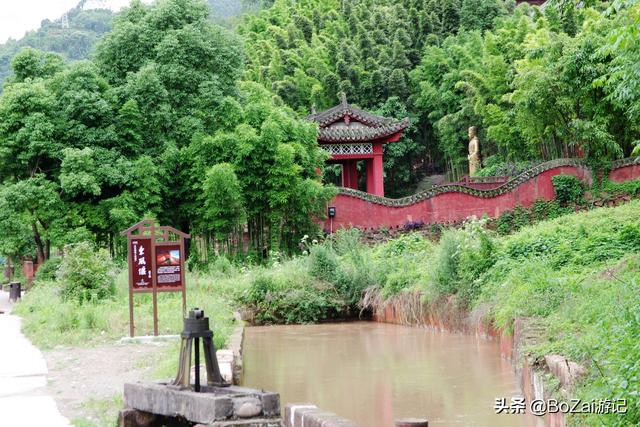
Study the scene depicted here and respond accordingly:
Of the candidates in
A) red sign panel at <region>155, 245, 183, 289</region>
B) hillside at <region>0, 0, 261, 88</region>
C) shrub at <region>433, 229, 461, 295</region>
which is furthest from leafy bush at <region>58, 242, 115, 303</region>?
hillside at <region>0, 0, 261, 88</region>

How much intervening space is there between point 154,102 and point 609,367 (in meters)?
20.5

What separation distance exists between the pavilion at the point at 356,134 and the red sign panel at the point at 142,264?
17.7 meters

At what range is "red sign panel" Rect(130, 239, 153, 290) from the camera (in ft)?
45.4

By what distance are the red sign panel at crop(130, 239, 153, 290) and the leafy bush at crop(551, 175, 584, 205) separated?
653 inches

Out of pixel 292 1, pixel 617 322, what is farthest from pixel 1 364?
pixel 292 1

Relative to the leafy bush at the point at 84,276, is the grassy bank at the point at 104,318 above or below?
below

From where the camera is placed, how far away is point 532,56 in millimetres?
28766

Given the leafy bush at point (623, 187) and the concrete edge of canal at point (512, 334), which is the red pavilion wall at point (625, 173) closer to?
the leafy bush at point (623, 187)

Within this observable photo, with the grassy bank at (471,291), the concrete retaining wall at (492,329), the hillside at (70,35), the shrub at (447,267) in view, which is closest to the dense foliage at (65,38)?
the hillside at (70,35)

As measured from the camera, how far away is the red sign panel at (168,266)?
45.7ft

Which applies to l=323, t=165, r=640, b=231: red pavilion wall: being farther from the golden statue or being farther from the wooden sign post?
the wooden sign post

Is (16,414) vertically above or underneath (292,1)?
underneath

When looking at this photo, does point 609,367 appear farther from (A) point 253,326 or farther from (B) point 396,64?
(B) point 396,64

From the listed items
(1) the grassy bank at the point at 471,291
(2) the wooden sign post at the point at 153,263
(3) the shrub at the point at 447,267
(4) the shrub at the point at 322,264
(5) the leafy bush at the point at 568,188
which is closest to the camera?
(1) the grassy bank at the point at 471,291
